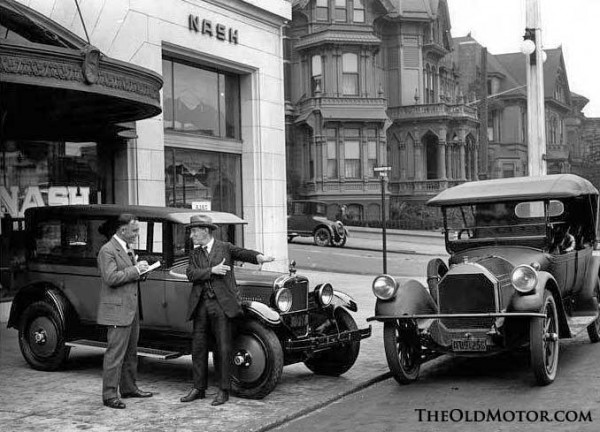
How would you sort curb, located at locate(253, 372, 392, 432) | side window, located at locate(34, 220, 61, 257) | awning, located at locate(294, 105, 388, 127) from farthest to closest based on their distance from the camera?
awning, located at locate(294, 105, 388, 127) < side window, located at locate(34, 220, 61, 257) < curb, located at locate(253, 372, 392, 432)

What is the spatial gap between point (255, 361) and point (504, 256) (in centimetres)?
343

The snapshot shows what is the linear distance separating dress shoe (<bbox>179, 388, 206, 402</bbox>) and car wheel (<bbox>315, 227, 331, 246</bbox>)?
75.2ft

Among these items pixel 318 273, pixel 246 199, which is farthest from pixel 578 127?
pixel 246 199

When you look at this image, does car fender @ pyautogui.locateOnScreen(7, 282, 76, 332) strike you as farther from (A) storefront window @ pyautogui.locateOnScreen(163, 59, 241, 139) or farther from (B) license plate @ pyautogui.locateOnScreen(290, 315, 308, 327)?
(A) storefront window @ pyautogui.locateOnScreen(163, 59, 241, 139)

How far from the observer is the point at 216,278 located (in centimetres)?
766

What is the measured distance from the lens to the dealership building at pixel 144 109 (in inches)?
446

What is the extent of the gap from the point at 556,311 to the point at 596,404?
1519 millimetres

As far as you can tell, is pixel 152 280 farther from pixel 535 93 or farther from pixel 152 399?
pixel 535 93

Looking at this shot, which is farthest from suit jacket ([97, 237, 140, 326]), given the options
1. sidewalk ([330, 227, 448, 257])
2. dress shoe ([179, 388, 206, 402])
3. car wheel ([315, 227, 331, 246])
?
car wheel ([315, 227, 331, 246])

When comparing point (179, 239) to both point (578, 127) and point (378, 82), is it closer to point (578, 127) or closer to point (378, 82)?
point (378, 82)

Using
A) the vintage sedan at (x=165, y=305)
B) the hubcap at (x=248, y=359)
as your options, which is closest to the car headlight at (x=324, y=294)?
the vintage sedan at (x=165, y=305)

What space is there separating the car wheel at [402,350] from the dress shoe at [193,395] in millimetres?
1939

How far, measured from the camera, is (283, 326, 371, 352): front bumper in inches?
312

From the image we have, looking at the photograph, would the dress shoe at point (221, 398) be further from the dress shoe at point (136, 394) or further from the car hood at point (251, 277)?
the car hood at point (251, 277)
